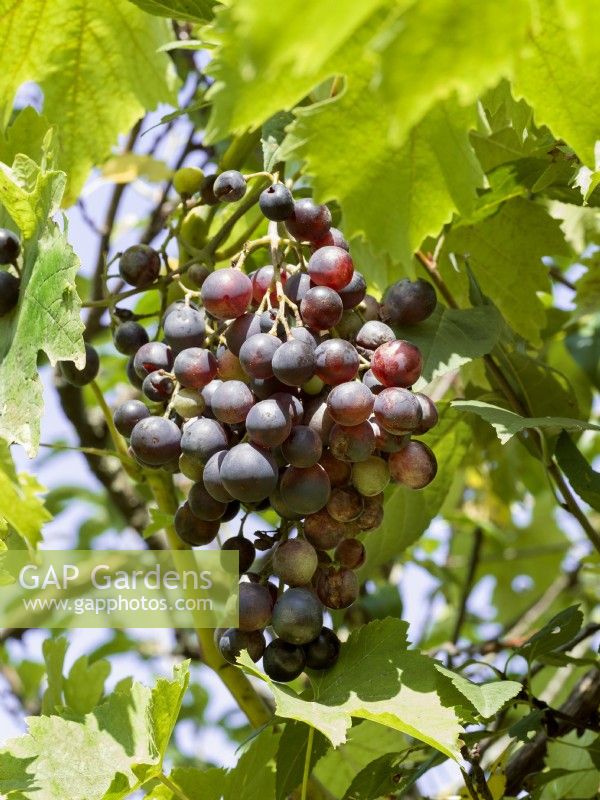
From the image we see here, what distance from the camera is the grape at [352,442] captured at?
1.25 meters

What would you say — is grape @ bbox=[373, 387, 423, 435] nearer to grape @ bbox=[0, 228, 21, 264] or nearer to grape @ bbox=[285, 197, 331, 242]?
grape @ bbox=[285, 197, 331, 242]

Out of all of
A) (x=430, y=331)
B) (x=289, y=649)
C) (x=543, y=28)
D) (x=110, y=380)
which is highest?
(x=543, y=28)

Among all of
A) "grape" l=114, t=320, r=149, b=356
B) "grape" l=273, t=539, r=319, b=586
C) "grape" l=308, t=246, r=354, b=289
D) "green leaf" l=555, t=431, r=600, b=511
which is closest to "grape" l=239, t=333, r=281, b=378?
"grape" l=308, t=246, r=354, b=289

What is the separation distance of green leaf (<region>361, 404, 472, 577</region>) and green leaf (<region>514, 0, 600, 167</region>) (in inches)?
31.8

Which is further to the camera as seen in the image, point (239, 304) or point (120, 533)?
point (120, 533)

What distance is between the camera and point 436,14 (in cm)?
64

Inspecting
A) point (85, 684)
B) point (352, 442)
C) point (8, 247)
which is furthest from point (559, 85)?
point (85, 684)

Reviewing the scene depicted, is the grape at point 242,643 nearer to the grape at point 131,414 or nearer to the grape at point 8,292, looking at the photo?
the grape at point 131,414

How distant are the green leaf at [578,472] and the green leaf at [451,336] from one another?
24 cm

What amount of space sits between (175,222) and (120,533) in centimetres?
194

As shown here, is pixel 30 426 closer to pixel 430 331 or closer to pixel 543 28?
pixel 430 331

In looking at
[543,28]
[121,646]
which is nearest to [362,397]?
[543,28]

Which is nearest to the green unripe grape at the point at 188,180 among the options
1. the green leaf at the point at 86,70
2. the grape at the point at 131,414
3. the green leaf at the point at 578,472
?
the green leaf at the point at 86,70

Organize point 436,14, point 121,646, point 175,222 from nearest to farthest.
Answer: point 436,14 < point 175,222 < point 121,646
